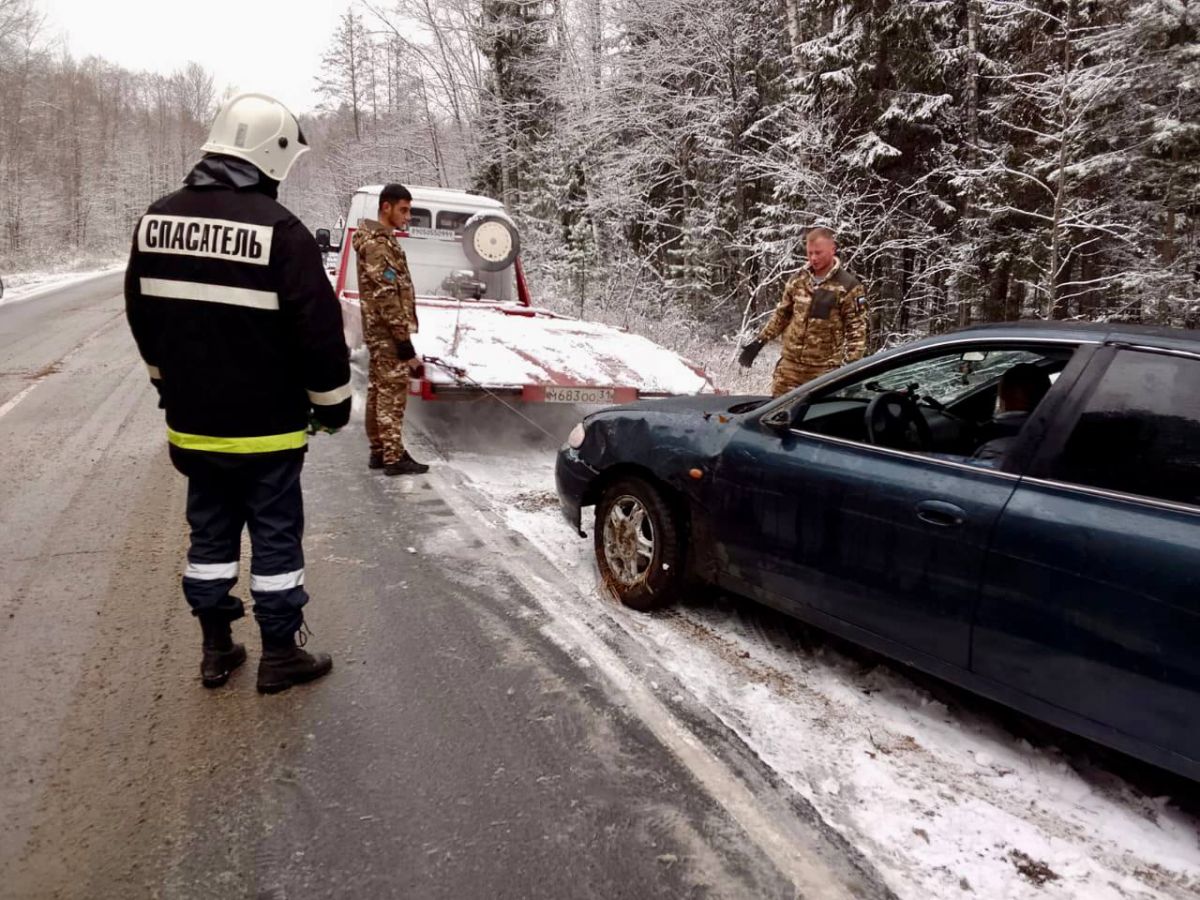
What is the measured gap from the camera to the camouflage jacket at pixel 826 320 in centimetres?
516

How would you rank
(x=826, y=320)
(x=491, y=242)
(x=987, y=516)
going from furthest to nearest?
(x=491, y=242) < (x=826, y=320) < (x=987, y=516)

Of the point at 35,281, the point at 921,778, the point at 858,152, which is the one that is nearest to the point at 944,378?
the point at 921,778

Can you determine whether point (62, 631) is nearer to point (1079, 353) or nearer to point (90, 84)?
point (1079, 353)

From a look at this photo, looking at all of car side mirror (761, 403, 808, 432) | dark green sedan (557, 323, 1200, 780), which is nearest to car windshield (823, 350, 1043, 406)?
dark green sedan (557, 323, 1200, 780)

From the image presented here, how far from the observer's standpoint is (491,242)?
31.1ft

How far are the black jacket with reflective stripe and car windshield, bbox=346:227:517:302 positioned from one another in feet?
22.1

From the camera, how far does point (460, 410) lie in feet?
26.3

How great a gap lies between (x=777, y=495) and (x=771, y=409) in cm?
43

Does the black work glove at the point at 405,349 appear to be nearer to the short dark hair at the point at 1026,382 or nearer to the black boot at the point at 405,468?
the black boot at the point at 405,468

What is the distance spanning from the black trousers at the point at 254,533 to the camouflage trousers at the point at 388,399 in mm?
2939

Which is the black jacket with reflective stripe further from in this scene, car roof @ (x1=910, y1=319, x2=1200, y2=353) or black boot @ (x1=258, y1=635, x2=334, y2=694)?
car roof @ (x1=910, y1=319, x2=1200, y2=353)

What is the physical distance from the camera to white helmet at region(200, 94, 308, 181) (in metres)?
2.67

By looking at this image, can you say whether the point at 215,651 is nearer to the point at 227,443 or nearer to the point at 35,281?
the point at 227,443

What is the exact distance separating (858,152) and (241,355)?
12073mm
